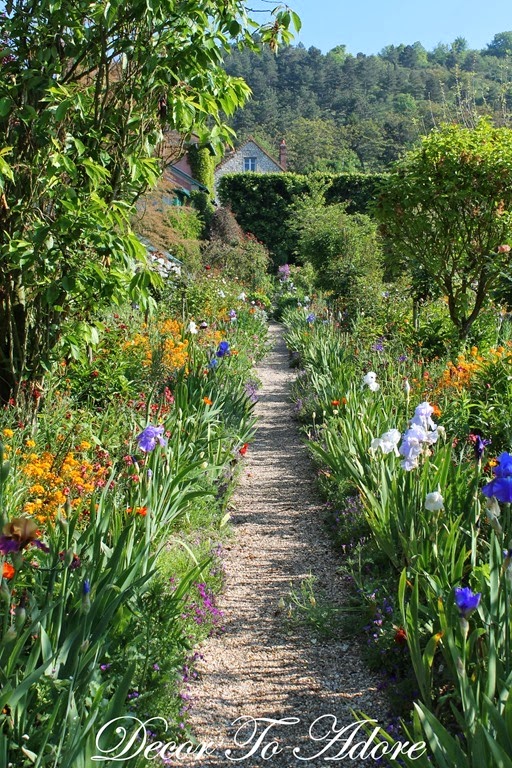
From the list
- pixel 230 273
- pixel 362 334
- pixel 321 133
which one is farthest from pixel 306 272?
pixel 321 133

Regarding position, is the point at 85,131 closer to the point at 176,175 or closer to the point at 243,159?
the point at 176,175

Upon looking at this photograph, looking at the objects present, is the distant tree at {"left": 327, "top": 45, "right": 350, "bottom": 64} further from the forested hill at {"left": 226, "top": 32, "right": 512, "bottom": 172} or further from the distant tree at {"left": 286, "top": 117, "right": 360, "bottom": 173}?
the distant tree at {"left": 286, "top": 117, "right": 360, "bottom": 173}

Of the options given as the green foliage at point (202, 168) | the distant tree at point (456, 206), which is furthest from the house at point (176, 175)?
the distant tree at point (456, 206)

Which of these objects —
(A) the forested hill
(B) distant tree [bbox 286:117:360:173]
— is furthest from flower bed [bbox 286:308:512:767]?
(B) distant tree [bbox 286:117:360:173]

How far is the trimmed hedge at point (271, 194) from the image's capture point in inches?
1075

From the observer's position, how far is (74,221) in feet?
12.2

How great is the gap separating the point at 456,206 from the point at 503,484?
17.1ft

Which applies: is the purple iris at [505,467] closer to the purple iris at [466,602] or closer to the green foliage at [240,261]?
the purple iris at [466,602]

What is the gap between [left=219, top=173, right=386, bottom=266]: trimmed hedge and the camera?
27.3 meters

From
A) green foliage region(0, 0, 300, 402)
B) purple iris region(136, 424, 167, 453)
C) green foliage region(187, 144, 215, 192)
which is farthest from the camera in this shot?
green foliage region(187, 144, 215, 192)

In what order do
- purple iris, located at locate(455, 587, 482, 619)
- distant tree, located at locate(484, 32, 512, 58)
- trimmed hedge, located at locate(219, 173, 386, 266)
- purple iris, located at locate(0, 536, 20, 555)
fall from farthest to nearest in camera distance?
distant tree, located at locate(484, 32, 512, 58) → trimmed hedge, located at locate(219, 173, 386, 266) → purple iris, located at locate(455, 587, 482, 619) → purple iris, located at locate(0, 536, 20, 555)

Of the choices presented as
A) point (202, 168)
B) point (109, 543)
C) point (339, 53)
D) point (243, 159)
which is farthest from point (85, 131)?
point (339, 53)

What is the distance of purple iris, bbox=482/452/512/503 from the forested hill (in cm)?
3653

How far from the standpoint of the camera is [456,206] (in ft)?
21.7
